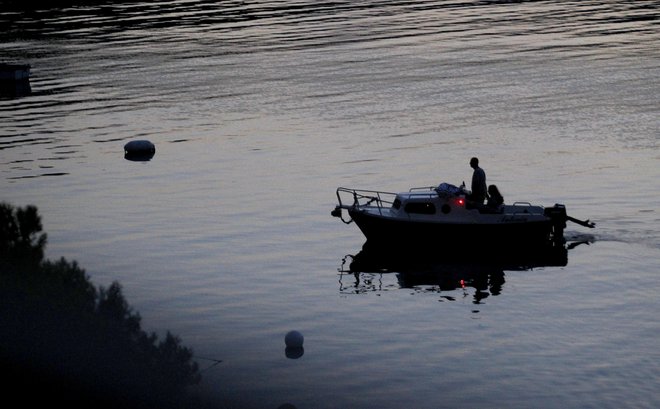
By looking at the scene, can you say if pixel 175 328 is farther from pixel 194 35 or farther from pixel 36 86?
pixel 194 35

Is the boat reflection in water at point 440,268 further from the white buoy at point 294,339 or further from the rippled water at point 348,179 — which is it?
the white buoy at point 294,339

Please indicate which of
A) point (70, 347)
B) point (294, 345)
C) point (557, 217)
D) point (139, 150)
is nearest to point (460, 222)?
point (557, 217)

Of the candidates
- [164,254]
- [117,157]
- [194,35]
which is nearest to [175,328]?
[164,254]

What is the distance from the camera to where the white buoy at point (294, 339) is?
45.3 metres

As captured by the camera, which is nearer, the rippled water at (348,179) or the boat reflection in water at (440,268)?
the rippled water at (348,179)

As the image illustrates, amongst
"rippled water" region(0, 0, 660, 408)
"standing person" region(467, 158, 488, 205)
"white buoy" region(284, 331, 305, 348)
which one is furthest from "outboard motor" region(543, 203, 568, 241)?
"white buoy" region(284, 331, 305, 348)

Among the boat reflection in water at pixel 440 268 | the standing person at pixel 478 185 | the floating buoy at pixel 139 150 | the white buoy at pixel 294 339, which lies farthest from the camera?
the floating buoy at pixel 139 150

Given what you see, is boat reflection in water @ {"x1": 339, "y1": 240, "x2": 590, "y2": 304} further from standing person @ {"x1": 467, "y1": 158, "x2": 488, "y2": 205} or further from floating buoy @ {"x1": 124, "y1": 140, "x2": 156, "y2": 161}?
floating buoy @ {"x1": 124, "y1": 140, "x2": 156, "y2": 161}

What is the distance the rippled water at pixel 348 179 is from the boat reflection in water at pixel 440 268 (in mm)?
198

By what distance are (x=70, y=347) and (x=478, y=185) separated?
79.3ft

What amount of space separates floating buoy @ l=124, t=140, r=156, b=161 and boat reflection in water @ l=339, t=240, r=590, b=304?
75.6 feet

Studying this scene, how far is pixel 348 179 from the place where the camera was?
232 ft

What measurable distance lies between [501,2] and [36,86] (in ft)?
217

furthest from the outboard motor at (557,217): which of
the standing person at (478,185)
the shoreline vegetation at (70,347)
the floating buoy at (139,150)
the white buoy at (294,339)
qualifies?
the floating buoy at (139,150)
